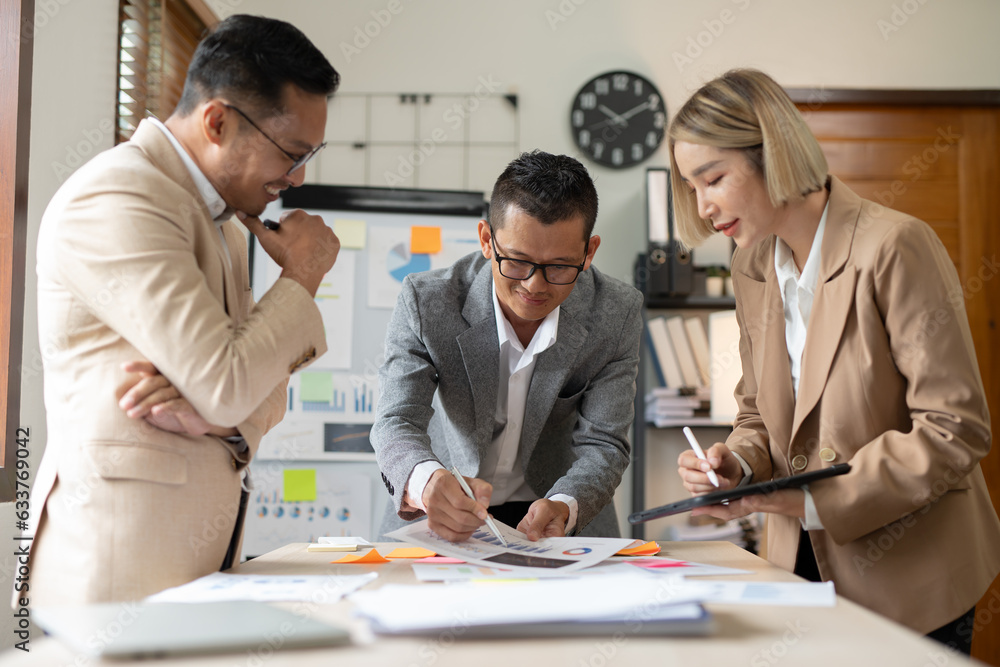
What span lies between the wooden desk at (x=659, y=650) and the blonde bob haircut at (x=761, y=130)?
0.69 metres

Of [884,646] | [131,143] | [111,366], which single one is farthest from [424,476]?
[884,646]

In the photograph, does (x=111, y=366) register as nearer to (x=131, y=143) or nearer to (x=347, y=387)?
(x=131, y=143)

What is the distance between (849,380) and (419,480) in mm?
727

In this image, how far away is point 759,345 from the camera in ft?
4.47

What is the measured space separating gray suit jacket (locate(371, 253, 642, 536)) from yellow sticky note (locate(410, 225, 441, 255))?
132 cm

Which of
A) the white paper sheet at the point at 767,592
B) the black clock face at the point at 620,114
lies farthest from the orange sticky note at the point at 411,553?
the black clock face at the point at 620,114

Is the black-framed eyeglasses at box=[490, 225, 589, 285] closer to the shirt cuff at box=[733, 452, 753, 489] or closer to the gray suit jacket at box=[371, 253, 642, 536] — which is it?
the gray suit jacket at box=[371, 253, 642, 536]

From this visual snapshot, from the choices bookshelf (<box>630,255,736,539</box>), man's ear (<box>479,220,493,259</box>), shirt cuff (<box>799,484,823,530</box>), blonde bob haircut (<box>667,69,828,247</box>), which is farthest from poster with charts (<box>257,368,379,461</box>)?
shirt cuff (<box>799,484,823,530</box>)

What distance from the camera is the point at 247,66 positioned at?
3.72ft

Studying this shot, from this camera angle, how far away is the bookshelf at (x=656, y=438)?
307 cm

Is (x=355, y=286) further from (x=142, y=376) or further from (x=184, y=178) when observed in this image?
(x=142, y=376)

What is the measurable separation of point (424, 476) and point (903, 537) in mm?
765

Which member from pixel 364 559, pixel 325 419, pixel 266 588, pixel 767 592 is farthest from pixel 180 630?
pixel 325 419

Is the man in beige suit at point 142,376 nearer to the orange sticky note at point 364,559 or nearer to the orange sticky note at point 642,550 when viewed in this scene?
the orange sticky note at point 364,559
